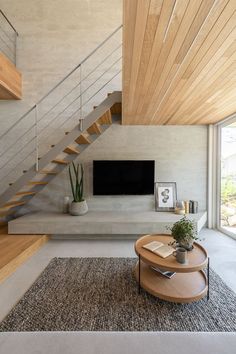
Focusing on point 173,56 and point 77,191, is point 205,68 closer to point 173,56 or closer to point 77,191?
point 173,56

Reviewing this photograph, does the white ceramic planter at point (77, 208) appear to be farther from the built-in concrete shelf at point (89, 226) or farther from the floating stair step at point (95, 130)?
the floating stair step at point (95, 130)

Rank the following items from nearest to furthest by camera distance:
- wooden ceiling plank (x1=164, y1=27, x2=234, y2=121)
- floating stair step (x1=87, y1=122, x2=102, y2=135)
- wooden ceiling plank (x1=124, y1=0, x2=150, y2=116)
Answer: wooden ceiling plank (x1=124, y1=0, x2=150, y2=116), wooden ceiling plank (x1=164, y1=27, x2=234, y2=121), floating stair step (x1=87, y1=122, x2=102, y2=135)

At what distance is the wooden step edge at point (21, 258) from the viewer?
2381mm

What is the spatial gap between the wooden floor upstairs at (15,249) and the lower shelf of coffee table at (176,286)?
1.62 m

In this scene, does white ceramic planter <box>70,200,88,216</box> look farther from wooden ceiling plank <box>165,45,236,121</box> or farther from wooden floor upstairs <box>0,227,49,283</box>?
wooden ceiling plank <box>165,45,236,121</box>

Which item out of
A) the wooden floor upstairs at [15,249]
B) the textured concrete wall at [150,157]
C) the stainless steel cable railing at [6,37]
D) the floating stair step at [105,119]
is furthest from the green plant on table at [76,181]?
the stainless steel cable railing at [6,37]

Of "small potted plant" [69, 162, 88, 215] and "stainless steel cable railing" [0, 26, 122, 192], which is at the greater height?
"stainless steel cable railing" [0, 26, 122, 192]

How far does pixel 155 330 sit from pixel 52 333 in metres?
0.85

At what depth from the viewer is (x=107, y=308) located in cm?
187

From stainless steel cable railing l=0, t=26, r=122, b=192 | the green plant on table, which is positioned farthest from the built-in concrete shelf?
stainless steel cable railing l=0, t=26, r=122, b=192

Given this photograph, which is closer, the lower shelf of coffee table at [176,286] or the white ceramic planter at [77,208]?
the lower shelf of coffee table at [176,286]

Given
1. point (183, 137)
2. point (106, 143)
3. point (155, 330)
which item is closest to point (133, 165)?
point (106, 143)

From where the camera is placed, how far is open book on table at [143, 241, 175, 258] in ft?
6.62

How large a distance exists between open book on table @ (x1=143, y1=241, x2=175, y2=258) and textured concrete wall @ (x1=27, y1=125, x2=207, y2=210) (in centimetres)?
205
